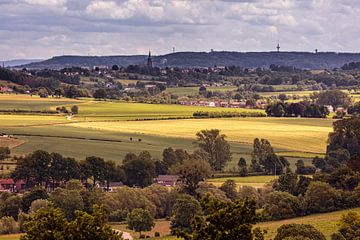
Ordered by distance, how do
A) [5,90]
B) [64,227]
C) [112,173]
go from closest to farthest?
[64,227], [112,173], [5,90]

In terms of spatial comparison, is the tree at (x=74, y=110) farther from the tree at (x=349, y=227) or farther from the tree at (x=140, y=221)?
the tree at (x=349, y=227)

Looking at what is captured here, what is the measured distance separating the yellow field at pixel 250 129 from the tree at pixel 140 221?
4037 centimetres

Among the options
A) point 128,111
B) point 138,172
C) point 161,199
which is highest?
point 128,111

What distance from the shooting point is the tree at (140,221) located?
165 feet

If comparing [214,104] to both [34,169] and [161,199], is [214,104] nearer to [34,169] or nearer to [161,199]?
[34,169]

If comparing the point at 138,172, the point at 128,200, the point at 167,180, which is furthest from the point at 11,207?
the point at 167,180

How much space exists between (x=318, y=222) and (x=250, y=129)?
2137 inches

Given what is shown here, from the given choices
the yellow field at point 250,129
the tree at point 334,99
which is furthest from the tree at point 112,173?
the tree at point 334,99

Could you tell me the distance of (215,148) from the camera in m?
81.2

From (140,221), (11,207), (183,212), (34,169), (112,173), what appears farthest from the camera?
(112,173)

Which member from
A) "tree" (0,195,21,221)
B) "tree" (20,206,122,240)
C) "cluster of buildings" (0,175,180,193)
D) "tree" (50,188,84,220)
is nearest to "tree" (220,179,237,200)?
"cluster of buildings" (0,175,180,193)

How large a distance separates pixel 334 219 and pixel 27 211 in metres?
21.1

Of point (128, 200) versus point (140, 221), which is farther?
point (128, 200)

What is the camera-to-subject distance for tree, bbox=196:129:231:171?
79188mm
